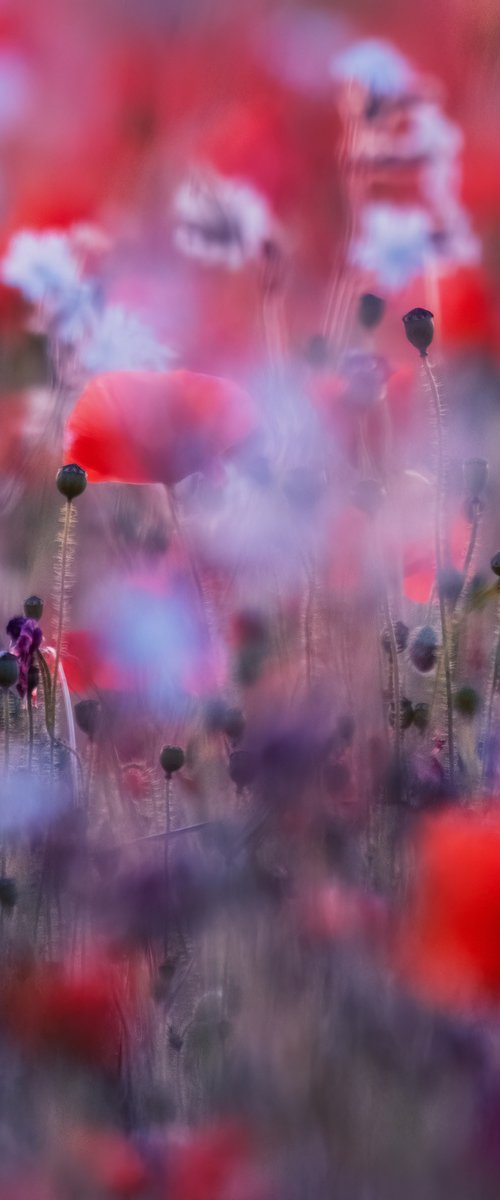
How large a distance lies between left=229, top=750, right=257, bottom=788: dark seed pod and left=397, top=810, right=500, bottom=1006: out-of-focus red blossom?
0.17 feet

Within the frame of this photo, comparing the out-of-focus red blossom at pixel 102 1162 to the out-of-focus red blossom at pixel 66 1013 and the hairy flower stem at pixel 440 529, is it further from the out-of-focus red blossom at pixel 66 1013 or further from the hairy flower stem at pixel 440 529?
the hairy flower stem at pixel 440 529

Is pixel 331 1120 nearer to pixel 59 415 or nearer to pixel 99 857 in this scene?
pixel 99 857

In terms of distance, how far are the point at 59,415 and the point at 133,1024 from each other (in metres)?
0.20

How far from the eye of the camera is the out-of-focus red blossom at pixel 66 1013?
0.95ft

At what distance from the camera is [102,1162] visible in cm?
28

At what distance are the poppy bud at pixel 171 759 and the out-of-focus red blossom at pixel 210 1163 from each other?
0.32ft

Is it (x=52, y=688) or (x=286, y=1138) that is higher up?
(x=52, y=688)

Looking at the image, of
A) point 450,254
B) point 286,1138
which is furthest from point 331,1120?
point 450,254

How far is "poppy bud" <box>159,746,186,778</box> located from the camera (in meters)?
0.33

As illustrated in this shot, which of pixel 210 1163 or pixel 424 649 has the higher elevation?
pixel 424 649

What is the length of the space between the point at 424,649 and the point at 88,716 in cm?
11

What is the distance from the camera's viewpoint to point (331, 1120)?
0.27 meters

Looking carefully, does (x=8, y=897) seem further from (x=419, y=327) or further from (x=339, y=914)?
(x=419, y=327)

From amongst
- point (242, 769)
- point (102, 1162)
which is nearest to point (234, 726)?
point (242, 769)
